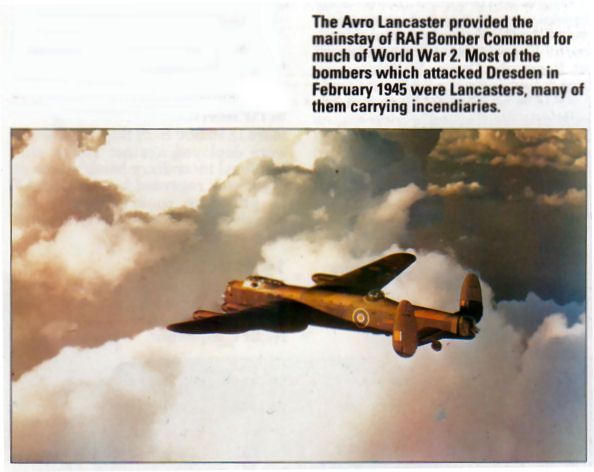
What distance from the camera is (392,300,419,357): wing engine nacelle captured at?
2686 millimetres

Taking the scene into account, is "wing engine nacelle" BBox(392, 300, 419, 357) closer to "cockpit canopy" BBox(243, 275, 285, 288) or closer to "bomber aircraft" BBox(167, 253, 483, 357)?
"bomber aircraft" BBox(167, 253, 483, 357)

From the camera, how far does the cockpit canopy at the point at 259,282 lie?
9.09 ft

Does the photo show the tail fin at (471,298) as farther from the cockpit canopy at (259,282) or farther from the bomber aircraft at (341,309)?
the cockpit canopy at (259,282)

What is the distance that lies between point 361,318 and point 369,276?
17 cm

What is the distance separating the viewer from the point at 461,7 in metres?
2.70

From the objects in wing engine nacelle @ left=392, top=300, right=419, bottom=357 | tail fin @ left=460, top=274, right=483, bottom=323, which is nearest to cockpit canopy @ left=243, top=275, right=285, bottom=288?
wing engine nacelle @ left=392, top=300, right=419, bottom=357

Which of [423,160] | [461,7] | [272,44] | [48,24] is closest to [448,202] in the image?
[423,160]

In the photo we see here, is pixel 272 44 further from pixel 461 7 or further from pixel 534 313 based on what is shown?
pixel 534 313

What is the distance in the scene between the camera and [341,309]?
2.77m

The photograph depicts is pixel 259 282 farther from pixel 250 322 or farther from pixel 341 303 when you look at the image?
pixel 341 303

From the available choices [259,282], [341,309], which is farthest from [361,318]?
[259,282]

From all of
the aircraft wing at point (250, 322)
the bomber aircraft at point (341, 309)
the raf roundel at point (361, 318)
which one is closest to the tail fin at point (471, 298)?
the bomber aircraft at point (341, 309)

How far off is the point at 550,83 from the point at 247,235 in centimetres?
131

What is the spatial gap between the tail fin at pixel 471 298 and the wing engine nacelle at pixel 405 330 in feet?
0.69
